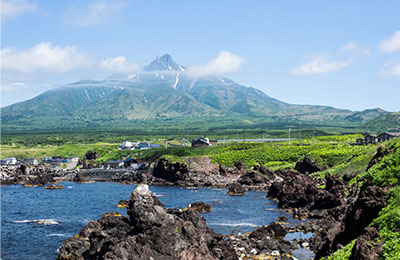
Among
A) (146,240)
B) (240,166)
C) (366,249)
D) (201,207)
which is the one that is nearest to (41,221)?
(201,207)

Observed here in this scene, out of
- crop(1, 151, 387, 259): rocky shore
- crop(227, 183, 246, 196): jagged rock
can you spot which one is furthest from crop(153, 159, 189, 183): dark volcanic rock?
crop(1, 151, 387, 259): rocky shore

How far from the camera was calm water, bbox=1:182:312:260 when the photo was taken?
4734cm

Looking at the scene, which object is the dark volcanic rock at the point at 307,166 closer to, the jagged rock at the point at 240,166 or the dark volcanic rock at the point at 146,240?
the jagged rock at the point at 240,166

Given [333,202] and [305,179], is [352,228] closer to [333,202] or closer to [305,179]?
[333,202]

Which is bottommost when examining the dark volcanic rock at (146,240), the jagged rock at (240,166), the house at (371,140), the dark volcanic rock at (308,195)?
the jagged rock at (240,166)

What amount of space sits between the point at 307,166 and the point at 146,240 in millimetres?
77900

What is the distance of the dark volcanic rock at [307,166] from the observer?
101375 mm

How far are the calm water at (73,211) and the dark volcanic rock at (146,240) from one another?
8.61 metres

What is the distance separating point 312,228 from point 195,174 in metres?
60.8

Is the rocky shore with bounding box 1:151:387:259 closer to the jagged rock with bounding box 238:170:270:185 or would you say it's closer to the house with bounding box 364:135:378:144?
the jagged rock with bounding box 238:170:270:185

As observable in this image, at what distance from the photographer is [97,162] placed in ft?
484

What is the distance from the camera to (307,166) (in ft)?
334

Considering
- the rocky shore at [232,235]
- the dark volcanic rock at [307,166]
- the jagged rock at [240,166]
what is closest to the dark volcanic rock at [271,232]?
the rocky shore at [232,235]

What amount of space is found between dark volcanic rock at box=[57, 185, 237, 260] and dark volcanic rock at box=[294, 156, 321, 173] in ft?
226
